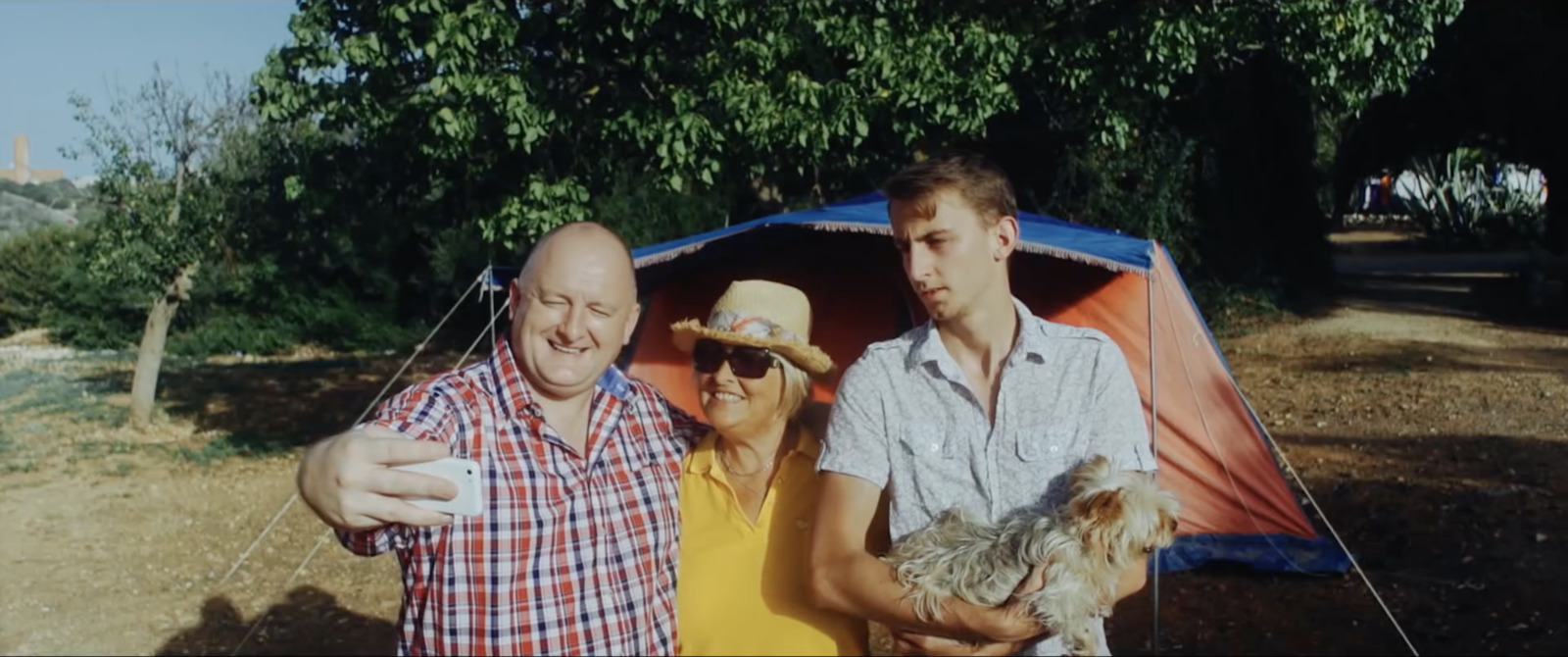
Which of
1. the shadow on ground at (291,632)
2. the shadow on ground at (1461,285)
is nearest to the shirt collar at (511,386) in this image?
the shadow on ground at (291,632)

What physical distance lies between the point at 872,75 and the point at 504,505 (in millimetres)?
4870

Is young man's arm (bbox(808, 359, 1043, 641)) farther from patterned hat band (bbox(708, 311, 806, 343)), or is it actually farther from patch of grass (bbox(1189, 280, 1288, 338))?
patch of grass (bbox(1189, 280, 1288, 338))

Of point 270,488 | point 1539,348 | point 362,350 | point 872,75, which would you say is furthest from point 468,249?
point 1539,348

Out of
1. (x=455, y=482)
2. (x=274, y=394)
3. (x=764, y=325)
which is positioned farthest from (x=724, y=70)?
(x=274, y=394)

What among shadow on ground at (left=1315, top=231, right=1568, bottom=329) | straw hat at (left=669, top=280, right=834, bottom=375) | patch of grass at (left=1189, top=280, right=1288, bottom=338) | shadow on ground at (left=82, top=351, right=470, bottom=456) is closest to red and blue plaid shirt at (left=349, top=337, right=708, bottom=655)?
straw hat at (left=669, top=280, right=834, bottom=375)

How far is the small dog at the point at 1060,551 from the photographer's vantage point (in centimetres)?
180

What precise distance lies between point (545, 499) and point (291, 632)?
14.6ft

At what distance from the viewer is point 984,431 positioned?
1926mm

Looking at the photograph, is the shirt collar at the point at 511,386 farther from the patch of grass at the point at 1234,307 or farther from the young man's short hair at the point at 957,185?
the patch of grass at the point at 1234,307

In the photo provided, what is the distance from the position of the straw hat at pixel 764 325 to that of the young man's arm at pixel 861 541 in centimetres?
27

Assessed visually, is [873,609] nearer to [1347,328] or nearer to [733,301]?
[733,301]

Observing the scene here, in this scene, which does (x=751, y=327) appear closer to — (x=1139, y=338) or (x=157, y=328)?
(x=1139, y=338)

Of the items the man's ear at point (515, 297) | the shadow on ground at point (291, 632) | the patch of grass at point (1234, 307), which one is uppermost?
the man's ear at point (515, 297)

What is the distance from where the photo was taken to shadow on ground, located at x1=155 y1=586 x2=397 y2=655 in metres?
5.52
